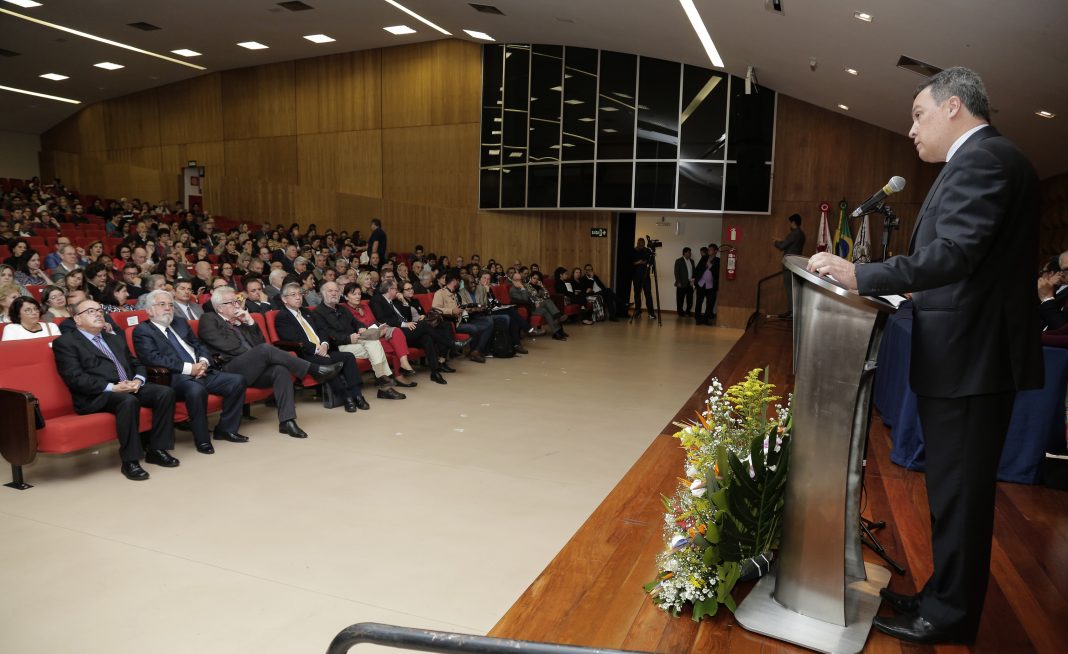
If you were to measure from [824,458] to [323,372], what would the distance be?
4639 millimetres

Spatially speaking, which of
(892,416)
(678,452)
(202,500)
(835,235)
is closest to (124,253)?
(202,500)

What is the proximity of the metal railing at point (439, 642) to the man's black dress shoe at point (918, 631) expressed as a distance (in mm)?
1364

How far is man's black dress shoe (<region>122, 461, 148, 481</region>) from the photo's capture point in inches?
163

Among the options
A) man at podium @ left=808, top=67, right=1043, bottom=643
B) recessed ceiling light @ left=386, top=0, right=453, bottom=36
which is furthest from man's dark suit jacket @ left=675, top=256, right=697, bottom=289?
man at podium @ left=808, top=67, right=1043, bottom=643

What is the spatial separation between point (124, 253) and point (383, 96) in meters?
8.44

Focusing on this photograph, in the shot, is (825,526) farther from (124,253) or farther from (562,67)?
(562,67)

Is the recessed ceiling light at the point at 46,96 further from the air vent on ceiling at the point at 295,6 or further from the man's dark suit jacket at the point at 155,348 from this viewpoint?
the man's dark suit jacket at the point at 155,348

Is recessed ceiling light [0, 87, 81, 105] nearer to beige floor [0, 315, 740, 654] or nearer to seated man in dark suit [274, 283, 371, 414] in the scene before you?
seated man in dark suit [274, 283, 371, 414]

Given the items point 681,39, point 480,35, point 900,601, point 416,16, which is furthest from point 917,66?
point 416,16

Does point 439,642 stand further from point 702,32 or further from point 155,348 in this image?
point 702,32

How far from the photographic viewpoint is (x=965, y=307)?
175 cm

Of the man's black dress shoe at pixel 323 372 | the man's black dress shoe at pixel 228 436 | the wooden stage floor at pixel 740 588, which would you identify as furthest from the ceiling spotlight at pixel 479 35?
the wooden stage floor at pixel 740 588

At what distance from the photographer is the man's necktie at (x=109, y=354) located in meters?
4.41

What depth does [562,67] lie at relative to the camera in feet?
44.2
